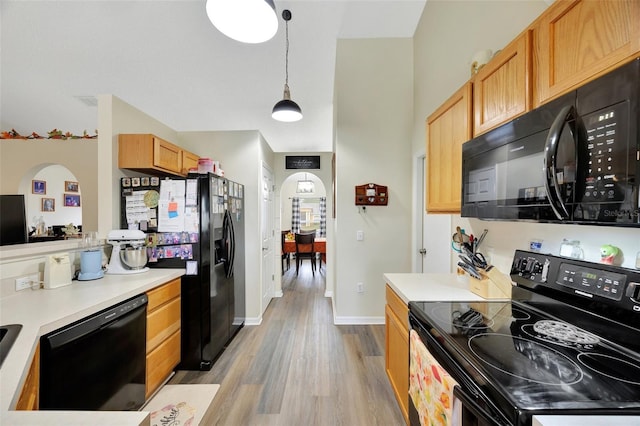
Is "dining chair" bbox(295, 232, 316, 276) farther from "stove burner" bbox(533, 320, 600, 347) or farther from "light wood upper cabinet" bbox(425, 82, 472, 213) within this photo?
"stove burner" bbox(533, 320, 600, 347)

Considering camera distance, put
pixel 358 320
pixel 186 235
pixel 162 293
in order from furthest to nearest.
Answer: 1. pixel 358 320
2. pixel 186 235
3. pixel 162 293

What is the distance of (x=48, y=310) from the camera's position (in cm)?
133

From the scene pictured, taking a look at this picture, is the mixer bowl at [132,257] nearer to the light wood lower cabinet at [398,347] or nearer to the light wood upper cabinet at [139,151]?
the light wood upper cabinet at [139,151]

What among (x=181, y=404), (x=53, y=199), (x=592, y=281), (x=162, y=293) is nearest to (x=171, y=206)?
(x=162, y=293)

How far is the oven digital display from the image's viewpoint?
86 cm

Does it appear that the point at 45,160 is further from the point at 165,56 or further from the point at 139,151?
the point at 139,151

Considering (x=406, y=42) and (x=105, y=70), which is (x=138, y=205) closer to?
(x=105, y=70)

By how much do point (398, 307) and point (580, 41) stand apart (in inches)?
59.4

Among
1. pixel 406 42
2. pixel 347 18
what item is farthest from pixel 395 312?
pixel 406 42

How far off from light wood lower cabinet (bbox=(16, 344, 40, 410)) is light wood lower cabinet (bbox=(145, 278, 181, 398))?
2.37 feet

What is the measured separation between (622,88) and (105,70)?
4576mm

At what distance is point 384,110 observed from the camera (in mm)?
3219

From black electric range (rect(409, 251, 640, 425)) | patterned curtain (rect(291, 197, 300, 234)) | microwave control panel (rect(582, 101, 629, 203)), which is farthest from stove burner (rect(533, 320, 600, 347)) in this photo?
patterned curtain (rect(291, 197, 300, 234))

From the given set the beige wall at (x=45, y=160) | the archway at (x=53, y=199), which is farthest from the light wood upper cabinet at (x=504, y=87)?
the archway at (x=53, y=199)
